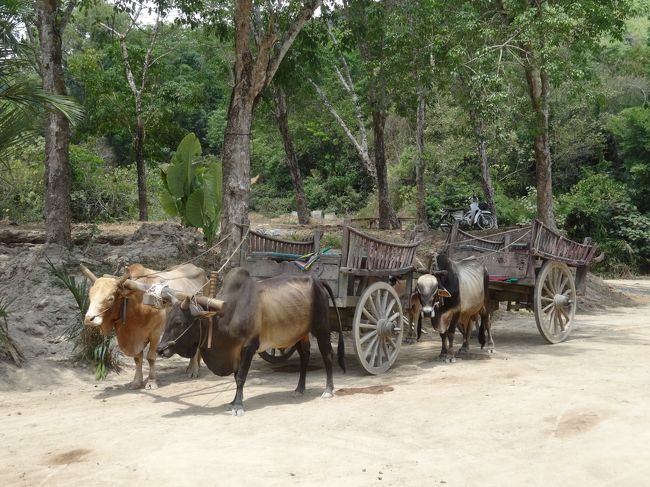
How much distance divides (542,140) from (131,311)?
11.3 metres

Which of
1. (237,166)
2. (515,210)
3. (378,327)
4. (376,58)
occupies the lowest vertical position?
(378,327)

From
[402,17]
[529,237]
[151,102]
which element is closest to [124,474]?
[529,237]

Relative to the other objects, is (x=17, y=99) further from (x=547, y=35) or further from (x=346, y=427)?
(x=547, y=35)

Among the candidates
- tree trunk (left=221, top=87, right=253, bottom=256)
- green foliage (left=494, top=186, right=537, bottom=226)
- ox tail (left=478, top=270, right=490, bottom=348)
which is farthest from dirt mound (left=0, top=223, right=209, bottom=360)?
green foliage (left=494, top=186, right=537, bottom=226)

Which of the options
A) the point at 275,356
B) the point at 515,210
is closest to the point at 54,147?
the point at 275,356

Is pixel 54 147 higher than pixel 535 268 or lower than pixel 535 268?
higher

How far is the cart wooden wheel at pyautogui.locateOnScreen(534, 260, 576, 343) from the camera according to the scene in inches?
434

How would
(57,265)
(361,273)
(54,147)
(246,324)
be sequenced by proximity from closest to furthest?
(246,324) → (361,273) → (57,265) → (54,147)

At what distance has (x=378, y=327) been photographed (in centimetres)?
880

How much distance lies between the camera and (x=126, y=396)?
7.95 meters

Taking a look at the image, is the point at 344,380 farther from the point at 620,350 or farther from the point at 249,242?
the point at 620,350

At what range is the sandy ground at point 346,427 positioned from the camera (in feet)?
17.4

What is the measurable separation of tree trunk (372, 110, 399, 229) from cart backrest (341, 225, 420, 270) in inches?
379

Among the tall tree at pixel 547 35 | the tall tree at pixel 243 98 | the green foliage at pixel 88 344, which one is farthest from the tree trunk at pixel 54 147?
the tall tree at pixel 547 35
